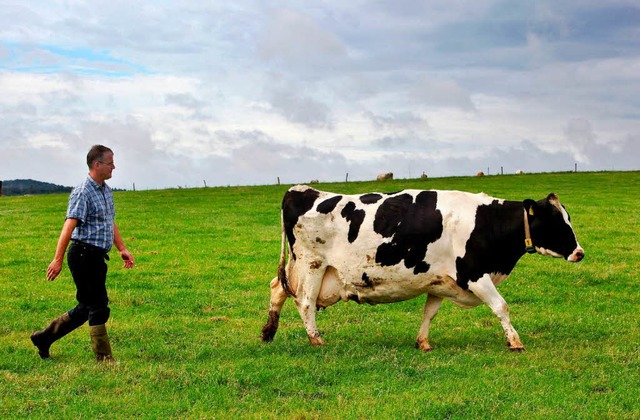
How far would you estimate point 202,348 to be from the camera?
1120 centimetres

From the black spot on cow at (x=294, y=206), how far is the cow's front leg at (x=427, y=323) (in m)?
2.26

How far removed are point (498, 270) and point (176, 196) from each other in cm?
4297

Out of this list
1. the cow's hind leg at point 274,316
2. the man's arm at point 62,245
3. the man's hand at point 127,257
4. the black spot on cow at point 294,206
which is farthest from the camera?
the cow's hind leg at point 274,316

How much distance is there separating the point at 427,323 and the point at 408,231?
150 cm

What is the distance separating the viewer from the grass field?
328 inches

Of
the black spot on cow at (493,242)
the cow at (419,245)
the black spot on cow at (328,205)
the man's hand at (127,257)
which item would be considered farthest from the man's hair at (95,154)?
the black spot on cow at (493,242)

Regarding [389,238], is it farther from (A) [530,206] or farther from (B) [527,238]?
(A) [530,206]

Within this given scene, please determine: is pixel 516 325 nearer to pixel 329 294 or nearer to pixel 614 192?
pixel 329 294

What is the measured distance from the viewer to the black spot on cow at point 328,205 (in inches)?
443

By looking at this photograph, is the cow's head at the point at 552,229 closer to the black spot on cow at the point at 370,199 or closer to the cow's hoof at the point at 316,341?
the black spot on cow at the point at 370,199

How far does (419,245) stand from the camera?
10664mm

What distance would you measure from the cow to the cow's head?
15mm

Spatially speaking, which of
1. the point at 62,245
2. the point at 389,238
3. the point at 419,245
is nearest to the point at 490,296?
the point at 419,245

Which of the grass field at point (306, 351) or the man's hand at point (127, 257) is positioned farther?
the man's hand at point (127, 257)
